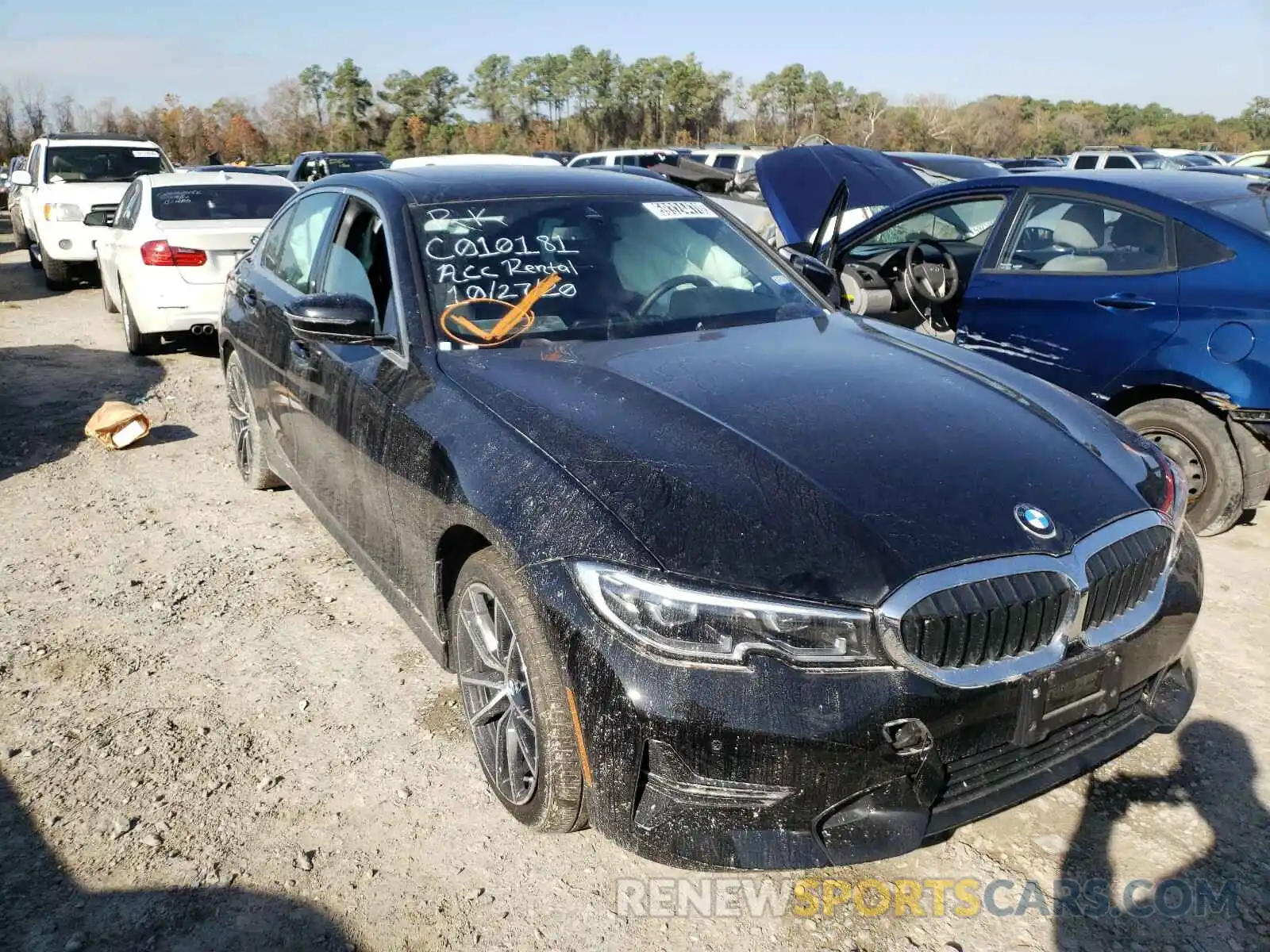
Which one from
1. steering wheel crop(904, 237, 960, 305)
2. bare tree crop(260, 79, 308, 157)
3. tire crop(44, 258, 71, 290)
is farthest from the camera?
bare tree crop(260, 79, 308, 157)

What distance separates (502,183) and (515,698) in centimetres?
205

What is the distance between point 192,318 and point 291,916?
6792 mm

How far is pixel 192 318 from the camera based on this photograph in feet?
27.1

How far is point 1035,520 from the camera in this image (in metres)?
2.36

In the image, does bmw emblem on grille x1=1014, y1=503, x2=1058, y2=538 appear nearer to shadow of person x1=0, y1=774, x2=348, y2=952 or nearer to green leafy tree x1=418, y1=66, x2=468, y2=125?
shadow of person x1=0, y1=774, x2=348, y2=952

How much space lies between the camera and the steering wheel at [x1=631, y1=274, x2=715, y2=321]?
11.6 feet

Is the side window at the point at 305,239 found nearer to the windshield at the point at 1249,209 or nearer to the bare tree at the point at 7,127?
the windshield at the point at 1249,209

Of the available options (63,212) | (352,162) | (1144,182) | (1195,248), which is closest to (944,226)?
(1144,182)

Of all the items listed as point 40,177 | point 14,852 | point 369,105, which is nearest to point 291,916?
point 14,852

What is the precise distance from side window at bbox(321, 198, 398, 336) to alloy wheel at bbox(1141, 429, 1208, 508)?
3.32 meters

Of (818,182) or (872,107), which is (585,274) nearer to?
(818,182)

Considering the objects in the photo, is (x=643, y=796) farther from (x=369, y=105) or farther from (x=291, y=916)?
(x=369, y=105)

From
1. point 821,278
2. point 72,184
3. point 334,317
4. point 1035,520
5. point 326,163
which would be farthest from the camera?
point 326,163

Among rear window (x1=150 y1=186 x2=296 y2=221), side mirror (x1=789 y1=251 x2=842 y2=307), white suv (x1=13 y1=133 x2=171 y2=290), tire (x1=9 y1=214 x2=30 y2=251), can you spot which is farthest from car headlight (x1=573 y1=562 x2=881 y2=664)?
tire (x1=9 y1=214 x2=30 y2=251)
